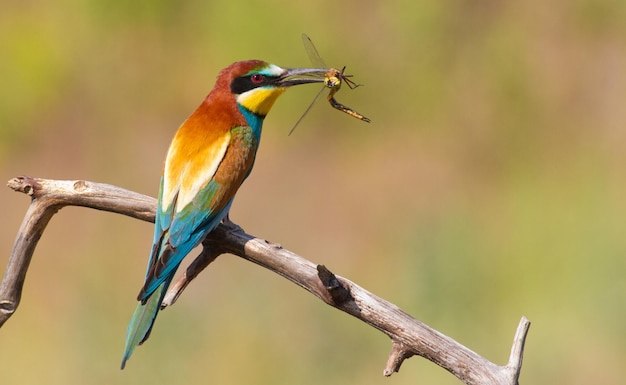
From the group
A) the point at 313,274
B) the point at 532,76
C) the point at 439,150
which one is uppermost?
the point at 532,76

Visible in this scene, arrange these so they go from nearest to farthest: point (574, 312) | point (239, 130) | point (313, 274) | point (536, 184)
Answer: point (313, 274), point (239, 130), point (574, 312), point (536, 184)

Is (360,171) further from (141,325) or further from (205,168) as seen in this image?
(141,325)

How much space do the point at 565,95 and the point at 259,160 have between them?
1.57 m

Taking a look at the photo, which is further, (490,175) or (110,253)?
(490,175)

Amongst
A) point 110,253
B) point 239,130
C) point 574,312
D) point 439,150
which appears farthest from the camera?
point 439,150

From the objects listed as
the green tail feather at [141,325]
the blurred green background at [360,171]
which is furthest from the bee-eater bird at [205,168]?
the blurred green background at [360,171]

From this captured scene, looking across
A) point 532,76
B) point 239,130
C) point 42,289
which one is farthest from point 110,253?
point 532,76

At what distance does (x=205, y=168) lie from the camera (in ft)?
9.16

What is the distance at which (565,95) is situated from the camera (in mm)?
5301

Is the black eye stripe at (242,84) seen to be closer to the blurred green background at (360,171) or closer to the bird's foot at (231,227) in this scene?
the bird's foot at (231,227)

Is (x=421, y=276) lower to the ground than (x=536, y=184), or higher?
lower

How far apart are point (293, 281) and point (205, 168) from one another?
1.93ft

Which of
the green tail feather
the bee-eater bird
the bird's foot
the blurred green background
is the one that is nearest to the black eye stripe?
the bee-eater bird

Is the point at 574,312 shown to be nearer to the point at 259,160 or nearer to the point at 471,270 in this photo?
the point at 471,270
